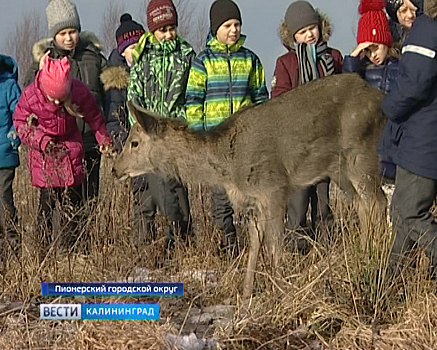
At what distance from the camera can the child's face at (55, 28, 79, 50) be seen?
8.77 metres

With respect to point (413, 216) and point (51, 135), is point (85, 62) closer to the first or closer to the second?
point (51, 135)

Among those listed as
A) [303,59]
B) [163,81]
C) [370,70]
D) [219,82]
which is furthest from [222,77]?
[370,70]

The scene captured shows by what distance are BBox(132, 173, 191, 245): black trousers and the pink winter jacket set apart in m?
0.82

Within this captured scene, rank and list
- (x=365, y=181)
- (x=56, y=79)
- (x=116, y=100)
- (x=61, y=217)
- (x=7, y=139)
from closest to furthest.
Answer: (x=61, y=217) < (x=56, y=79) < (x=365, y=181) < (x=7, y=139) < (x=116, y=100)

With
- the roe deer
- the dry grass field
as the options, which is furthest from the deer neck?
the dry grass field

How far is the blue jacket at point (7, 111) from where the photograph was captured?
853 cm

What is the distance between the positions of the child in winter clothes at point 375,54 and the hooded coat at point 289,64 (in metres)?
0.44

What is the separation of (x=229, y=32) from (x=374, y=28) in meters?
1.53

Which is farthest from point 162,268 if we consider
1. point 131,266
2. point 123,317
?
point 123,317

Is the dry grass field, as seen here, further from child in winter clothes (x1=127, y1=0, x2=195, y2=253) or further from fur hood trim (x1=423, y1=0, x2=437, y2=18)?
fur hood trim (x1=423, y1=0, x2=437, y2=18)

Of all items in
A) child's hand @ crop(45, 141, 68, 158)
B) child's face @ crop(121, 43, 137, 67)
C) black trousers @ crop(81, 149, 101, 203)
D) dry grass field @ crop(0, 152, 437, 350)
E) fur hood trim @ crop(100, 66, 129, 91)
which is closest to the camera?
dry grass field @ crop(0, 152, 437, 350)

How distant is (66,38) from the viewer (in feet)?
28.7

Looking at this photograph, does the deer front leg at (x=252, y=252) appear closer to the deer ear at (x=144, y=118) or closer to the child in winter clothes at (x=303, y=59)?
the child in winter clothes at (x=303, y=59)

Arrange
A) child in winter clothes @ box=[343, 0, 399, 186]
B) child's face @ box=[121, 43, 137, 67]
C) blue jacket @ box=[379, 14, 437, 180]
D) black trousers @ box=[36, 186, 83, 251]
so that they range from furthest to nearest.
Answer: child's face @ box=[121, 43, 137, 67] < child in winter clothes @ box=[343, 0, 399, 186] < black trousers @ box=[36, 186, 83, 251] < blue jacket @ box=[379, 14, 437, 180]
